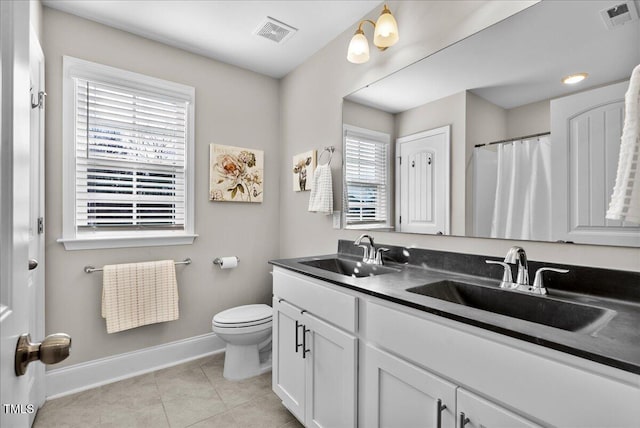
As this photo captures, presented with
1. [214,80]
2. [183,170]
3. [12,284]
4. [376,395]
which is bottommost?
[376,395]

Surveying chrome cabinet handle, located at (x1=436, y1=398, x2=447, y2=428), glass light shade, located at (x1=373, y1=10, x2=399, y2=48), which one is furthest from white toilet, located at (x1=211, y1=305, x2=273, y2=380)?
glass light shade, located at (x1=373, y1=10, x2=399, y2=48)

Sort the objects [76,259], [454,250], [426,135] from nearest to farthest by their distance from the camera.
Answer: [454,250] < [426,135] < [76,259]

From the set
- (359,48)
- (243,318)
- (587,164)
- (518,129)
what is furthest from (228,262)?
(587,164)

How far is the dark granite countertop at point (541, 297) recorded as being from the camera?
729 mm

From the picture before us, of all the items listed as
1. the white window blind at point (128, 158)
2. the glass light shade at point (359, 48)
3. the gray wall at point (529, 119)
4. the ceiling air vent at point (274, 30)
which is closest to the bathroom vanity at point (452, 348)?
the gray wall at point (529, 119)

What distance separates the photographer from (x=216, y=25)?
2.21 metres

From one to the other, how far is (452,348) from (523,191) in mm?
783

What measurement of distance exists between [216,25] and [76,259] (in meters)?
1.87

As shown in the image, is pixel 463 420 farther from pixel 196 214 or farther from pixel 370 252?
pixel 196 214

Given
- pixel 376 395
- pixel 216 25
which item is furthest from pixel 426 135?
pixel 216 25

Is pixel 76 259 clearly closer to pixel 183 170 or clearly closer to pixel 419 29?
pixel 183 170

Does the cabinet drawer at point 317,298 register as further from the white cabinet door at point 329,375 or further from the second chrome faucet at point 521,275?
the second chrome faucet at point 521,275

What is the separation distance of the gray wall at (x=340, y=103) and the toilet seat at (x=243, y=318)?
605 mm

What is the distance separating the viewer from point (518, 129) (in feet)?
4.42
